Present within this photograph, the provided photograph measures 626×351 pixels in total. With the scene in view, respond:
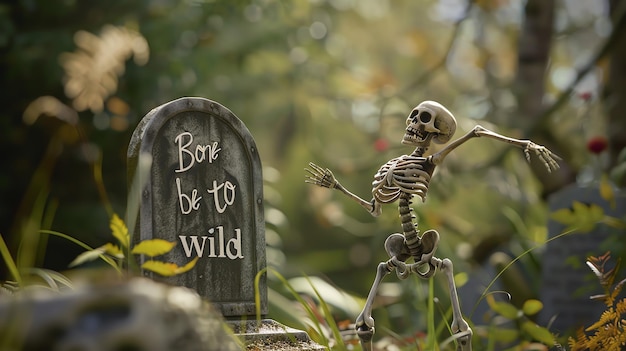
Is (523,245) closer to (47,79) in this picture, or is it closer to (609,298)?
(609,298)

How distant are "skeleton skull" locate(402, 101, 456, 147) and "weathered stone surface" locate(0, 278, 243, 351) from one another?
108cm

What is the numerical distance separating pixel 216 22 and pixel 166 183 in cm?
314

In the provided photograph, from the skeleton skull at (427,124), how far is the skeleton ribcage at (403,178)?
0.05 meters

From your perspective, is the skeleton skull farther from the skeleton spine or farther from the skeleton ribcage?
the skeleton spine

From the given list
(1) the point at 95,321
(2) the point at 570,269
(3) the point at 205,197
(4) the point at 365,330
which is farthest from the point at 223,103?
(1) the point at 95,321

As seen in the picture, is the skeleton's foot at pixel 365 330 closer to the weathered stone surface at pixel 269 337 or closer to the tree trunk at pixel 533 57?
the weathered stone surface at pixel 269 337

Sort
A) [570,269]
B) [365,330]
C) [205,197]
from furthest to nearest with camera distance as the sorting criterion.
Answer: [570,269] < [205,197] < [365,330]

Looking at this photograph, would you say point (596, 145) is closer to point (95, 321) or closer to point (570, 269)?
point (570, 269)

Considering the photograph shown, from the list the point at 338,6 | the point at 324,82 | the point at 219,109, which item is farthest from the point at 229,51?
the point at 219,109

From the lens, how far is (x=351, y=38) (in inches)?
441

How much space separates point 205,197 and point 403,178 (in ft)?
2.24

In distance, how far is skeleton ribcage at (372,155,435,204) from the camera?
2082 mm

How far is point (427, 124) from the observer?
2113 millimetres

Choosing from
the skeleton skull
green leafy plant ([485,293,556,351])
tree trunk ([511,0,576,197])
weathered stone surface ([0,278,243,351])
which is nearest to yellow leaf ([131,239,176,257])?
weathered stone surface ([0,278,243,351])
